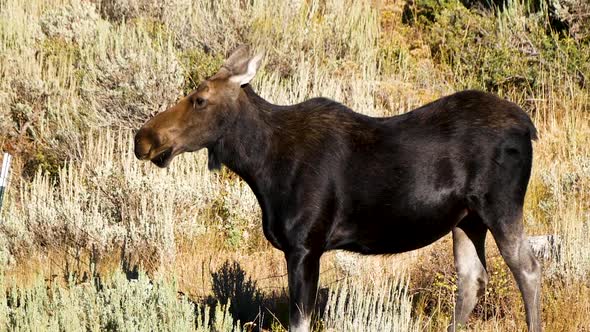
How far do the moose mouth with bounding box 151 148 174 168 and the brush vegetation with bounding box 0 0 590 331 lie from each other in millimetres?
737

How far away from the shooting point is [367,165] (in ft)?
22.1

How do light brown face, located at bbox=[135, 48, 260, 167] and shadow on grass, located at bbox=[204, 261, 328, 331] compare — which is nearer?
light brown face, located at bbox=[135, 48, 260, 167]

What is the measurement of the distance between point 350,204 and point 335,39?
7206 millimetres

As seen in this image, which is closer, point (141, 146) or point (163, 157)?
point (141, 146)

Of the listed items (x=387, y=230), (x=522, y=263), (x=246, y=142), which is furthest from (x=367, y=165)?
(x=522, y=263)

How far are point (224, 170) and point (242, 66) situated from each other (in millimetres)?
3814

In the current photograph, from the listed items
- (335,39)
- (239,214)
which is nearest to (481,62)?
(335,39)

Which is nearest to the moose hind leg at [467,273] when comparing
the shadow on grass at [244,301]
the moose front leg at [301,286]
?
the shadow on grass at [244,301]

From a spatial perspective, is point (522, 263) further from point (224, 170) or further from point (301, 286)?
point (224, 170)

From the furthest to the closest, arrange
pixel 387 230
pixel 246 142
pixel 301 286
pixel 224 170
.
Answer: pixel 224 170 < pixel 246 142 < pixel 387 230 < pixel 301 286

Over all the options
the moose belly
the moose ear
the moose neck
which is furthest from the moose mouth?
the moose belly

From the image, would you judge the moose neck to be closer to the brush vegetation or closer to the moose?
the moose

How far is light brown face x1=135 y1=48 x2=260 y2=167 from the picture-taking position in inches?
261

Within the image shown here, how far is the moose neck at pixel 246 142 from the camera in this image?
6.80 metres
